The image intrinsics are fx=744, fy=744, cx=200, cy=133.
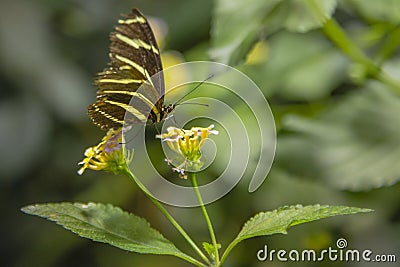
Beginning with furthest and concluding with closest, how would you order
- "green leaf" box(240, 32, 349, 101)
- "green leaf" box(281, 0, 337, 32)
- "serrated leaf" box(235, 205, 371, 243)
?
"green leaf" box(240, 32, 349, 101)
"green leaf" box(281, 0, 337, 32)
"serrated leaf" box(235, 205, 371, 243)

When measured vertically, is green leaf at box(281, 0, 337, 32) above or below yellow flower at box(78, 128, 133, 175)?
above

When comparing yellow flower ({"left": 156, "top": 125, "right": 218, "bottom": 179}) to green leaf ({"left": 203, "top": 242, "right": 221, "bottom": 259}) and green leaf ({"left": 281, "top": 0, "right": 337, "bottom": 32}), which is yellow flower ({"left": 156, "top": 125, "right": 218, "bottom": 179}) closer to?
green leaf ({"left": 203, "top": 242, "right": 221, "bottom": 259})

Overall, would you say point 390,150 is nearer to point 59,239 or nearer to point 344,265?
point 344,265

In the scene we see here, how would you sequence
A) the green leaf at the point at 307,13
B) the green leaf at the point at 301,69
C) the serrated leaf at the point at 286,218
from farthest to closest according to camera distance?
the green leaf at the point at 301,69 → the green leaf at the point at 307,13 → the serrated leaf at the point at 286,218

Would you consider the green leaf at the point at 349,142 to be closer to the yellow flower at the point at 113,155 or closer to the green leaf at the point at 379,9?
the green leaf at the point at 379,9

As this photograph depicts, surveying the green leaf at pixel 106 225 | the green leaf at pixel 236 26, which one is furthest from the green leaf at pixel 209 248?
the green leaf at pixel 236 26

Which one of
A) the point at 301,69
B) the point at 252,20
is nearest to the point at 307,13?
the point at 252,20

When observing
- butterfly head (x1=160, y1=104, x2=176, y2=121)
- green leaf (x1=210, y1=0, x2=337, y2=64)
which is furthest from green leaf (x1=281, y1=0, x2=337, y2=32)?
butterfly head (x1=160, y1=104, x2=176, y2=121)
